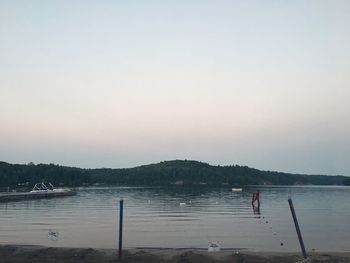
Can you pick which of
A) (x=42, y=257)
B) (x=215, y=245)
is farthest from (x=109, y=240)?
(x=42, y=257)

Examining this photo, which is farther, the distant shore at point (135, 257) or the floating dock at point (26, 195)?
the floating dock at point (26, 195)

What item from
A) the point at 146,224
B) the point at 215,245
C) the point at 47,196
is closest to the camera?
the point at 215,245

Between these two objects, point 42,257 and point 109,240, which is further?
point 109,240

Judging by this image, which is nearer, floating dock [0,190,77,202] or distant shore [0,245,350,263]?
distant shore [0,245,350,263]

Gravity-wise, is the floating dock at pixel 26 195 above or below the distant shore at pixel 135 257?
above

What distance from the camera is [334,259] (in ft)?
67.4

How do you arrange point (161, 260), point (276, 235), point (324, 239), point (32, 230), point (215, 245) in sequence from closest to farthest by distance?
point (161, 260), point (215, 245), point (324, 239), point (276, 235), point (32, 230)

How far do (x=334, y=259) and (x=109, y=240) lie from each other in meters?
18.0

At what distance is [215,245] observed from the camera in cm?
2642

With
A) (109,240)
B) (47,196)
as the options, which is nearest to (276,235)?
(109,240)

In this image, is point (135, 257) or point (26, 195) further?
point (26, 195)

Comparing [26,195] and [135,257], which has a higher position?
[26,195]

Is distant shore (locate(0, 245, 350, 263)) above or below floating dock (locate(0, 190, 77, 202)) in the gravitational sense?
below

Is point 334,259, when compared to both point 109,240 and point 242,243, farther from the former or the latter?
point 109,240
